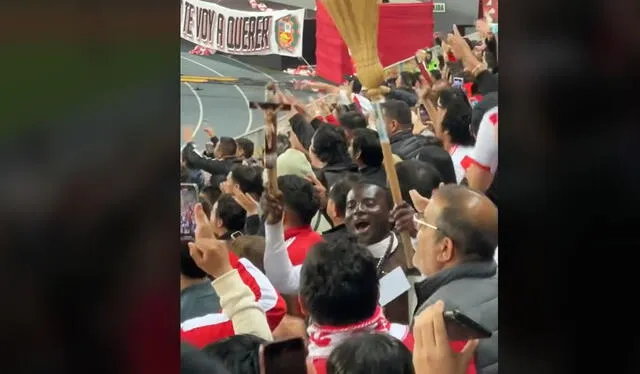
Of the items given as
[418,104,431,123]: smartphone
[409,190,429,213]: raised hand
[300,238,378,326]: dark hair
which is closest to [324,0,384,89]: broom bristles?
[418,104,431,123]: smartphone

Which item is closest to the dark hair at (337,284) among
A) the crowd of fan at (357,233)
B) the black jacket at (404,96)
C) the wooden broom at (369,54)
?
the crowd of fan at (357,233)

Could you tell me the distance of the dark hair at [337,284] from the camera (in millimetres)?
1524

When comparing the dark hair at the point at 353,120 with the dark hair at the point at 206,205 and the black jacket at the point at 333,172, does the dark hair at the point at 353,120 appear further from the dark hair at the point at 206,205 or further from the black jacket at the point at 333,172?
the dark hair at the point at 206,205

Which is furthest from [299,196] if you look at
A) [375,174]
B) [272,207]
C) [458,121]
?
[458,121]

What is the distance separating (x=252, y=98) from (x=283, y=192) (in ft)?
0.62

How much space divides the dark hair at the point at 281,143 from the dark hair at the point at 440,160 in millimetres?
279

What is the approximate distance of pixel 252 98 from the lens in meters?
1.49

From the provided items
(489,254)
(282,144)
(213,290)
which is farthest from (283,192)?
(489,254)

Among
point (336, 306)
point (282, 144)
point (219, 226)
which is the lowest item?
point (336, 306)

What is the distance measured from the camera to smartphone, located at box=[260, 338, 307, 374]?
151 cm

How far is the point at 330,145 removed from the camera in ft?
5.08

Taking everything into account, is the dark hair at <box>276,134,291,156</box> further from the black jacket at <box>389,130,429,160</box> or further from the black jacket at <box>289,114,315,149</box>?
the black jacket at <box>389,130,429,160</box>

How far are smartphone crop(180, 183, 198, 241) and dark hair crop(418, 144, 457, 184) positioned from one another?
46 centimetres
